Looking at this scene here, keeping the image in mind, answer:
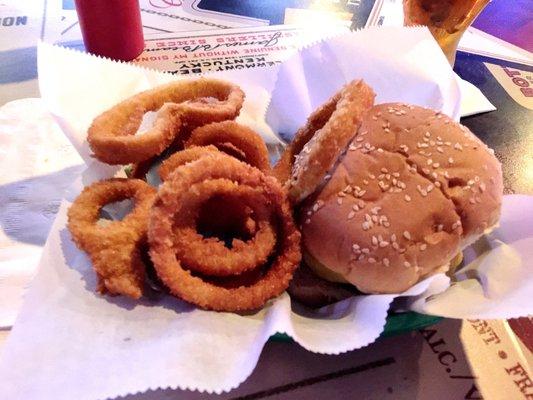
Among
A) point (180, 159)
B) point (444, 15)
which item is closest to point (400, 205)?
point (180, 159)

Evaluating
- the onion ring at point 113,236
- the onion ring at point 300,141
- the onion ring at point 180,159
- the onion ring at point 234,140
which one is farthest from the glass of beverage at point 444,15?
the onion ring at point 113,236

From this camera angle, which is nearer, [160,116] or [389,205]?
[389,205]

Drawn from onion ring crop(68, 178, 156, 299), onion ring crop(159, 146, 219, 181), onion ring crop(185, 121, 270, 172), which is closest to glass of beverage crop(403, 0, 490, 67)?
onion ring crop(185, 121, 270, 172)

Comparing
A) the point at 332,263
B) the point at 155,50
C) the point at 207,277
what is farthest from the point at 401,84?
the point at 155,50

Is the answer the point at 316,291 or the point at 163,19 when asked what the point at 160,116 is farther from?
the point at 163,19

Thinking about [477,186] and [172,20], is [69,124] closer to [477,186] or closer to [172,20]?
[477,186]
